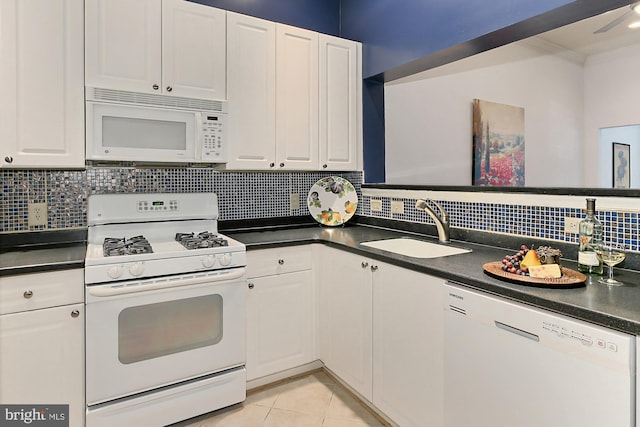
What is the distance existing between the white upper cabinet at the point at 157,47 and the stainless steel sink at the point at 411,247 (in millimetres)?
1275

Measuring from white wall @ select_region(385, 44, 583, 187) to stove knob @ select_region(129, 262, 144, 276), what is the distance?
195 cm

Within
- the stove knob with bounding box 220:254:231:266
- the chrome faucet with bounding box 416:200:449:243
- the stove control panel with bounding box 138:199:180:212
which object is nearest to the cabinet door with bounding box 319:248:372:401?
the chrome faucet with bounding box 416:200:449:243

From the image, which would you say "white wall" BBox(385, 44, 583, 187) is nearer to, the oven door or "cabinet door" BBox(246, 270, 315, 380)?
"cabinet door" BBox(246, 270, 315, 380)

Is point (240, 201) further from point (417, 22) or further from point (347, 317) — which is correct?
point (417, 22)

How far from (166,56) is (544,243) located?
2141 millimetres

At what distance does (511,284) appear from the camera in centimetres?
132

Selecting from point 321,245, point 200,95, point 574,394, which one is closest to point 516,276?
point 574,394

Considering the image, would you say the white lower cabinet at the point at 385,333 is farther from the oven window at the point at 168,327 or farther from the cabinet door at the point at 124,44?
the cabinet door at the point at 124,44

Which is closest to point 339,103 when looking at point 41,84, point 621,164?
point 41,84

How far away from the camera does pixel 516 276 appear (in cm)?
136

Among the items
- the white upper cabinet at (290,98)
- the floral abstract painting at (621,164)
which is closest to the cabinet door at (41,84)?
the white upper cabinet at (290,98)

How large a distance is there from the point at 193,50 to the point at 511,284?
6.56 feet

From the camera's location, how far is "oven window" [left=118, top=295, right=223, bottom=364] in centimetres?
180

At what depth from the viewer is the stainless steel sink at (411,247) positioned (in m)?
2.14
